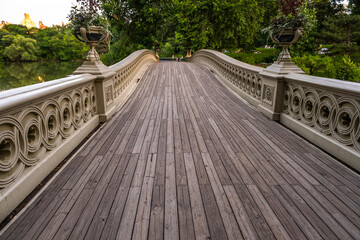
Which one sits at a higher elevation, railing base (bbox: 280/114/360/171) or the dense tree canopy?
the dense tree canopy

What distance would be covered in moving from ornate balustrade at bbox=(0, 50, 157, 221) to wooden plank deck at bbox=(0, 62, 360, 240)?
218 mm

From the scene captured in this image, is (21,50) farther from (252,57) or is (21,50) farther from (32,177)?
(32,177)

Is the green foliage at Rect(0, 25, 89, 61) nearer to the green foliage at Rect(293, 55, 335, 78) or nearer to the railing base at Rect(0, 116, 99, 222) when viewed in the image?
the green foliage at Rect(293, 55, 335, 78)

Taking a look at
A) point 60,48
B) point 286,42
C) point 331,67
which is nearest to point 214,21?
point 331,67

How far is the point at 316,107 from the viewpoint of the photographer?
402cm

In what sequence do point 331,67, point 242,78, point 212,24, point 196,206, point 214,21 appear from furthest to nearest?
point 214,21 < point 212,24 < point 331,67 < point 242,78 < point 196,206

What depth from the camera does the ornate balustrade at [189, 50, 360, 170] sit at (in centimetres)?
322

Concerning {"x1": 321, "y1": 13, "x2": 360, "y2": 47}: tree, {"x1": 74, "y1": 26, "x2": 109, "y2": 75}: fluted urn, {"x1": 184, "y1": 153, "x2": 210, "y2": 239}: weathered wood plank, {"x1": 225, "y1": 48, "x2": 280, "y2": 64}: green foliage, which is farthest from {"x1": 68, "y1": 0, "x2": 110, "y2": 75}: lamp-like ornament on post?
{"x1": 321, "y1": 13, "x2": 360, "y2": 47}: tree

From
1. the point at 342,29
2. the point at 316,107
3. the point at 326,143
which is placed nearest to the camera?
the point at 326,143

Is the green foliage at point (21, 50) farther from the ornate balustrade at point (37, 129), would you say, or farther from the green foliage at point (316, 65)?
the ornate balustrade at point (37, 129)

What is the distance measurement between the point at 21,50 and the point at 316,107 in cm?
5336

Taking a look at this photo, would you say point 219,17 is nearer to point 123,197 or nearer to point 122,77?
point 122,77

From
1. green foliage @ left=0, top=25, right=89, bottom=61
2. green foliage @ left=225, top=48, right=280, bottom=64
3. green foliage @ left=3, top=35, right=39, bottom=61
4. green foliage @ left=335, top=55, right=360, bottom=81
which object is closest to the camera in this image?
green foliage @ left=335, top=55, right=360, bottom=81

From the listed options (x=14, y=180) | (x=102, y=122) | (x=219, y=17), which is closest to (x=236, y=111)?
(x=102, y=122)
